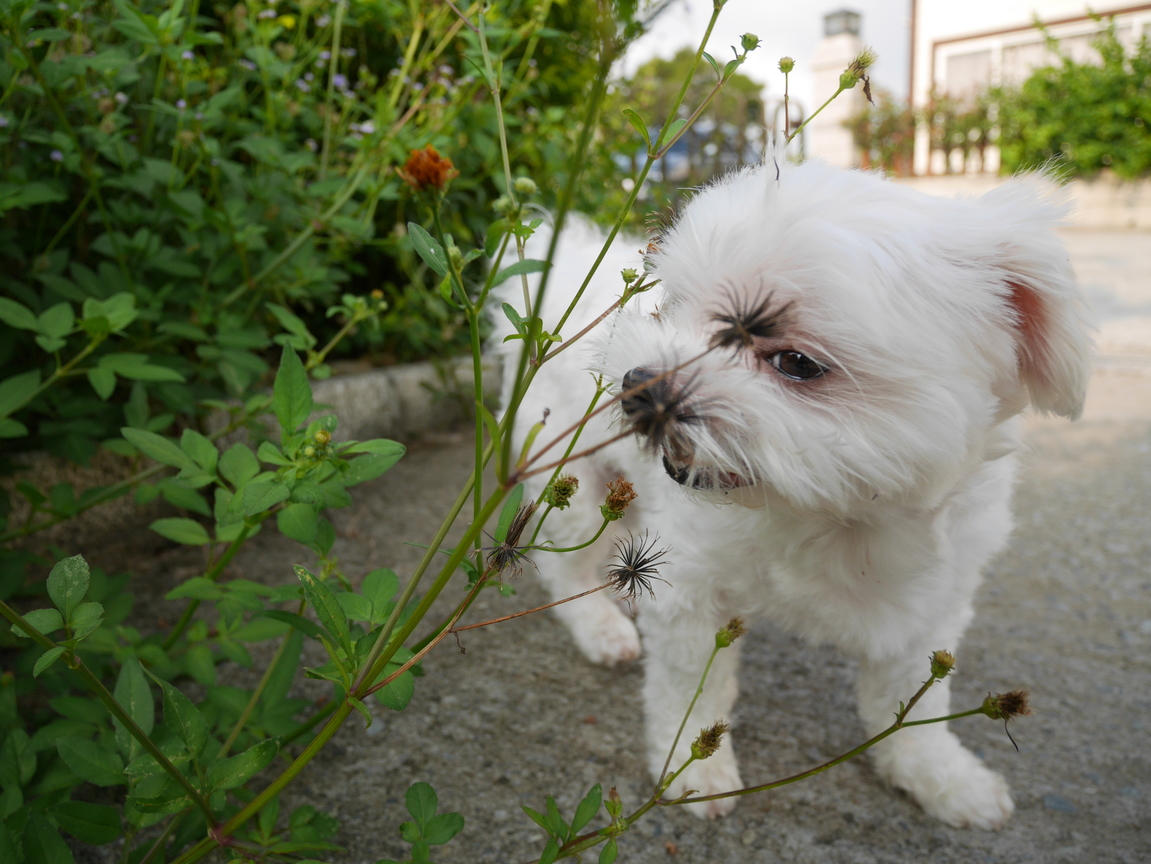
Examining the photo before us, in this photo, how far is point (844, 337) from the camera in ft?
4.10

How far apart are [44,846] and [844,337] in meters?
1.45

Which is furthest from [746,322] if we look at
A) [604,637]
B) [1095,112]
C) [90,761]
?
[1095,112]

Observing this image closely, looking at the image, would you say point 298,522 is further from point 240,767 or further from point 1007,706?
point 1007,706

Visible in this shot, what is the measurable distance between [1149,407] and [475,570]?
549cm

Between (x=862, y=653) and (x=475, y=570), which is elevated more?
(x=475, y=570)

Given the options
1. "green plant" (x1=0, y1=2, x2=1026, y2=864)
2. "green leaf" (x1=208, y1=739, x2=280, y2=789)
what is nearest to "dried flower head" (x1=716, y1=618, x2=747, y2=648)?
"green plant" (x1=0, y1=2, x2=1026, y2=864)

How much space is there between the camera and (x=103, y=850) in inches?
59.8

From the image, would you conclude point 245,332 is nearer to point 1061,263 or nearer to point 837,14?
point 1061,263

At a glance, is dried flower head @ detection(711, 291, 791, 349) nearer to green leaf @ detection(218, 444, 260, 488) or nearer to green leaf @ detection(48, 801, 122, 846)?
green leaf @ detection(218, 444, 260, 488)

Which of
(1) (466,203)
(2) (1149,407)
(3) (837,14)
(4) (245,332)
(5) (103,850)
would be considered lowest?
(2) (1149,407)

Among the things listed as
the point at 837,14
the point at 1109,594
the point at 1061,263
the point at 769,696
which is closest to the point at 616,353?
the point at 1061,263

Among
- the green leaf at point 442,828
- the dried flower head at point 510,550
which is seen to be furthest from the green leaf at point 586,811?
the dried flower head at point 510,550

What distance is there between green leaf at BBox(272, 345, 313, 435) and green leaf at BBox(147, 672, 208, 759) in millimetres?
430

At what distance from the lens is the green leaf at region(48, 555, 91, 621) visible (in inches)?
38.9
